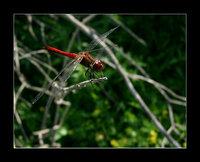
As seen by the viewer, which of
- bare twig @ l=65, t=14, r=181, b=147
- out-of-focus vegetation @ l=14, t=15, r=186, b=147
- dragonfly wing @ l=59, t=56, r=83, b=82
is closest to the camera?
dragonfly wing @ l=59, t=56, r=83, b=82

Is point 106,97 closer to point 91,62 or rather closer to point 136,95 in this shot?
point 136,95

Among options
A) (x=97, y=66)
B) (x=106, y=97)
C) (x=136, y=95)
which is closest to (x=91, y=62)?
(x=97, y=66)

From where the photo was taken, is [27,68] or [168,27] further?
[168,27]

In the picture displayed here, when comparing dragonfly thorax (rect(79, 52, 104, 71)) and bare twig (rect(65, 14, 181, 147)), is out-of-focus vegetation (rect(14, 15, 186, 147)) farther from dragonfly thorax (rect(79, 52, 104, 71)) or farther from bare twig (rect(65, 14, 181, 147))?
dragonfly thorax (rect(79, 52, 104, 71))

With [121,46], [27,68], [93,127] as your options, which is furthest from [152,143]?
[27,68]

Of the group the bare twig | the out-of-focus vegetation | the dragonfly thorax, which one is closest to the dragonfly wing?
the dragonfly thorax

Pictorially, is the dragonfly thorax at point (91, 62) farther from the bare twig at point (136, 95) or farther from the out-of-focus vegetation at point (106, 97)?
the out-of-focus vegetation at point (106, 97)

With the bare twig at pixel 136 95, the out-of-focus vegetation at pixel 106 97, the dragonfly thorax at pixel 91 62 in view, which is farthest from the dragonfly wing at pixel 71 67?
the out-of-focus vegetation at pixel 106 97

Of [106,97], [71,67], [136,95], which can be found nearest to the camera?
[71,67]

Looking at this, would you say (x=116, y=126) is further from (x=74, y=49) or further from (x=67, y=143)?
(x=74, y=49)
